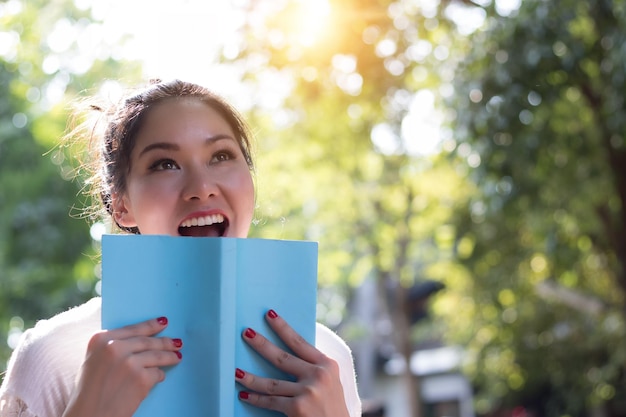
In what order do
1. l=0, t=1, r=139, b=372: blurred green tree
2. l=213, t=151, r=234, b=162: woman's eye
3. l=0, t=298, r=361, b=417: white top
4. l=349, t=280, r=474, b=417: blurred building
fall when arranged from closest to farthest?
l=0, t=298, r=361, b=417: white top < l=213, t=151, r=234, b=162: woman's eye < l=0, t=1, r=139, b=372: blurred green tree < l=349, t=280, r=474, b=417: blurred building

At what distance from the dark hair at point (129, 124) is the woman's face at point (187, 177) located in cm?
3

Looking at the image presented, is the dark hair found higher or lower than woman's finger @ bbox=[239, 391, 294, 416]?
higher

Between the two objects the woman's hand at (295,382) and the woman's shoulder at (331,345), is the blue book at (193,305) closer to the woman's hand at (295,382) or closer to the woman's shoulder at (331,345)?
the woman's hand at (295,382)

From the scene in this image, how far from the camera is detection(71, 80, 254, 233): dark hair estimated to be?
6.00 feet

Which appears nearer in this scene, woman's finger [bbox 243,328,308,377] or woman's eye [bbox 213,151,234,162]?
woman's finger [bbox 243,328,308,377]

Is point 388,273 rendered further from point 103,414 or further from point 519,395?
point 103,414

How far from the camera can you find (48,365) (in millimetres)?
1663

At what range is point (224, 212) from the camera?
67.5 inches

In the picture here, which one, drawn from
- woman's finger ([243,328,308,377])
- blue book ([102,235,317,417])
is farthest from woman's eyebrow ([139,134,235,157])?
woman's finger ([243,328,308,377])

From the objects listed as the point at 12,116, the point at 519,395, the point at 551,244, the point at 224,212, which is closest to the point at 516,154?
the point at 551,244

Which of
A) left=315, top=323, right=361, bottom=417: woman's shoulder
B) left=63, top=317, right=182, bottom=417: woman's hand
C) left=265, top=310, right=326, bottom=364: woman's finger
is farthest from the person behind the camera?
left=315, top=323, right=361, bottom=417: woman's shoulder

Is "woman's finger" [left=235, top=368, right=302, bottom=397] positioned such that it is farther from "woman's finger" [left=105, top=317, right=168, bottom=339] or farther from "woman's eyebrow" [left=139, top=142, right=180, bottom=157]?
"woman's eyebrow" [left=139, top=142, right=180, bottom=157]

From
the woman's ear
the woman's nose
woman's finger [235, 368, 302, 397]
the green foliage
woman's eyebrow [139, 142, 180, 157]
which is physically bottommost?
woman's finger [235, 368, 302, 397]

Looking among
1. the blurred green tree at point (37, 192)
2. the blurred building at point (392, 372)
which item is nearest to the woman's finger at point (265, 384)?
the blurred green tree at point (37, 192)
